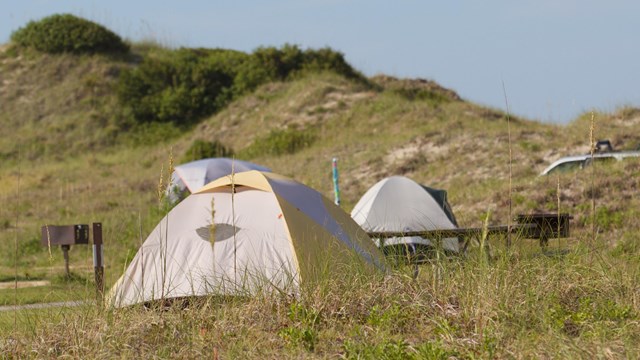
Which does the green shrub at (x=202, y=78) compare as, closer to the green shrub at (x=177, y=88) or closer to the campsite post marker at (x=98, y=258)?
the green shrub at (x=177, y=88)

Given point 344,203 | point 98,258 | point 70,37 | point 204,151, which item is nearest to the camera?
point 98,258

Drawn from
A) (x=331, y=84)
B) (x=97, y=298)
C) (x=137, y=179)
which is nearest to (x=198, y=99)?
(x=331, y=84)

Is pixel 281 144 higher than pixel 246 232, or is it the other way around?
pixel 281 144

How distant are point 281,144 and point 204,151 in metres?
2.42

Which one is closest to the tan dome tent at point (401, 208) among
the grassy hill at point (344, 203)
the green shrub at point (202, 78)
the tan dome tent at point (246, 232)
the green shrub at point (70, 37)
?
the grassy hill at point (344, 203)

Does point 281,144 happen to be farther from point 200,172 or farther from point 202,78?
point 200,172

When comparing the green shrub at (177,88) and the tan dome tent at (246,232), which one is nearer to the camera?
the tan dome tent at (246,232)

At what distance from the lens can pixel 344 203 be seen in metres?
24.0

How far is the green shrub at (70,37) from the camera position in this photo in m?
45.5

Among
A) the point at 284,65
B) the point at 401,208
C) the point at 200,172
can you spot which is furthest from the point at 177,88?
the point at 401,208

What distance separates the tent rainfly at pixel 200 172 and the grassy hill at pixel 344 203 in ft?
2.30

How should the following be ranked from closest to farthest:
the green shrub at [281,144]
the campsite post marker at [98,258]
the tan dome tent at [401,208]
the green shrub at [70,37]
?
1. the campsite post marker at [98,258]
2. the tan dome tent at [401,208]
3. the green shrub at [281,144]
4. the green shrub at [70,37]

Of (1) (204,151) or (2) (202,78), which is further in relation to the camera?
A: (2) (202,78)

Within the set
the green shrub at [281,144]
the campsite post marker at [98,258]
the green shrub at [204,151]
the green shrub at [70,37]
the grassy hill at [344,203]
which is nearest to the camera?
the grassy hill at [344,203]
